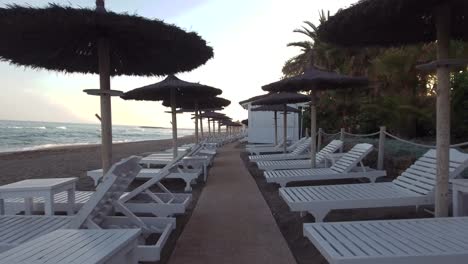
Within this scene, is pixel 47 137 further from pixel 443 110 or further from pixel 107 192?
pixel 443 110

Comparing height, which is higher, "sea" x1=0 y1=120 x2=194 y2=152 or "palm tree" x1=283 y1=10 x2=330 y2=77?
"palm tree" x1=283 y1=10 x2=330 y2=77

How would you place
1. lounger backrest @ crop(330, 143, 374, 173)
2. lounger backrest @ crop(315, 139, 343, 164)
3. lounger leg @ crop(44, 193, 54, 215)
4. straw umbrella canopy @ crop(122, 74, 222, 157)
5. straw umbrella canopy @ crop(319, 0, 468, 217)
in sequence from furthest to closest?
lounger backrest @ crop(315, 139, 343, 164), straw umbrella canopy @ crop(122, 74, 222, 157), lounger backrest @ crop(330, 143, 374, 173), lounger leg @ crop(44, 193, 54, 215), straw umbrella canopy @ crop(319, 0, 468, 217)

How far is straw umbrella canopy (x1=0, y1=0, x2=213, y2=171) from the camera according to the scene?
3.95 meters

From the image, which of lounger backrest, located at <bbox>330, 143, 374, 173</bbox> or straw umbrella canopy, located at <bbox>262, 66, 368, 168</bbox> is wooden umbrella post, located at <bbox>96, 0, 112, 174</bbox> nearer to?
straw umbrella canopy, located at <bbox>262, 66, 368, 168</bbox>

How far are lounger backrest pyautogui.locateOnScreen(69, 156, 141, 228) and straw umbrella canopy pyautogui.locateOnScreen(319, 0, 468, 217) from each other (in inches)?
103

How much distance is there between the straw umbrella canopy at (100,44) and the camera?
395 cm

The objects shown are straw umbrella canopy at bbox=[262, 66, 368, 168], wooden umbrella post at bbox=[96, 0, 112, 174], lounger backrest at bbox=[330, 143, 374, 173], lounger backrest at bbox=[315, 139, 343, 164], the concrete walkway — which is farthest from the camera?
lounger backrest at bbox=[315, 139, 343, 164]

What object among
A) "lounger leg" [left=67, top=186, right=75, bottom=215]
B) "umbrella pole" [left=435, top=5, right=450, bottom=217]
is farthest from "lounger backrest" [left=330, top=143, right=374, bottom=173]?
"lounger leg" [left=67, top=186, right=75, bottom=215]

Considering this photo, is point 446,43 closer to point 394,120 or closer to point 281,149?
point 394,120

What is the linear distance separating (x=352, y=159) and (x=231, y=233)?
354 centimetres

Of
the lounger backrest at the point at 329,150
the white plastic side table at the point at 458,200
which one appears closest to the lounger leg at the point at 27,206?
the white plastic side table at the point at 458,200

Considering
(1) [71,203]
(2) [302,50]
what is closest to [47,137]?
(2) [302,50]

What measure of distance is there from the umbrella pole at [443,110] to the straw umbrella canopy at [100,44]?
107 inches

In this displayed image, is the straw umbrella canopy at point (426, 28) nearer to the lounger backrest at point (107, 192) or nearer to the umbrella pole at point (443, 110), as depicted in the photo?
Answer: the umbrella pole at point (443, 110)
